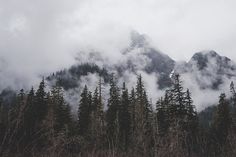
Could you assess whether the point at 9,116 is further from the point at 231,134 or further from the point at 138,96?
the point at 138,96

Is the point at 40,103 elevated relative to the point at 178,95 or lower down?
elevated

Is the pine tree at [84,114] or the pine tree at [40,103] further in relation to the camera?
the pine tree at [84,114]

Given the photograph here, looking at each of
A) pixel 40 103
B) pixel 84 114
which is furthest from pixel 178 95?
pixel 40 103

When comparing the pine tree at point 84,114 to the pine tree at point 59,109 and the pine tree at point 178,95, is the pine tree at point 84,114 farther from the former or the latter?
the pine tree at point 178,95

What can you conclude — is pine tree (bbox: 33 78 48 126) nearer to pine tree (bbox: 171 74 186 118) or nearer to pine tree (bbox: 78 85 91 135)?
pine tree (bbox: 78 85 91 135)

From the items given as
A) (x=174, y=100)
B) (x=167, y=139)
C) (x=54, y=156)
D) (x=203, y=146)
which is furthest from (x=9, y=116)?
(x=174, y=100)

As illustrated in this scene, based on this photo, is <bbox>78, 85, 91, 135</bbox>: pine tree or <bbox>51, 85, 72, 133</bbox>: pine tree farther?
<bbox>78, 85, 91, 135</bbox>: pine tree

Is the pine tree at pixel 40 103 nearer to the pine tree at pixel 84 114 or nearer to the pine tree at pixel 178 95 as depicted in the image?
the pine tree at pixel 84 114

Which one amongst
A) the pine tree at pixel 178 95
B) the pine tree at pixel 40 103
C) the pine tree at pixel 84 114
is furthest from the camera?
the pine tree at pixel 84 114

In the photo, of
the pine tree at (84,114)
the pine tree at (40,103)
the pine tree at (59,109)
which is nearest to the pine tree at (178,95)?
the pine tree at (84,114)

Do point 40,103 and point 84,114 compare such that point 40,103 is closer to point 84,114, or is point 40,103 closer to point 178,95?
point 84,114

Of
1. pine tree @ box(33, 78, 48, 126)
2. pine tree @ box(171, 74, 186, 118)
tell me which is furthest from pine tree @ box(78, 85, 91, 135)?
pine tree @ box(171, 74, 186, 118)

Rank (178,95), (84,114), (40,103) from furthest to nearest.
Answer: (84,114), (40,103), (178,95)

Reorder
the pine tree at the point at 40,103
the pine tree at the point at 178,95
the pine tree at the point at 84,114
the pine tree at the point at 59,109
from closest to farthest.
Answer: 1. the pine tree at the point at 178,95
2. the pine tree at the point at 59,109
3. the pine tree at the point at 40,103
4. the pine tree at the point at 84,114
